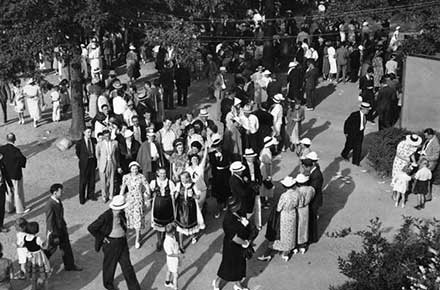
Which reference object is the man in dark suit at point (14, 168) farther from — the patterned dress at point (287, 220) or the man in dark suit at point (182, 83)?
the man in dark suit at point (182, 83)

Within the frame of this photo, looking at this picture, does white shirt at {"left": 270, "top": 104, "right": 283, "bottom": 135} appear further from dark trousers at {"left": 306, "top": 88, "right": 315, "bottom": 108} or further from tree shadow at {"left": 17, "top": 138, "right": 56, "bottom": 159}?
tree shadow at {"left": 17, "top": 138, "right": 56, "bottom": 159}

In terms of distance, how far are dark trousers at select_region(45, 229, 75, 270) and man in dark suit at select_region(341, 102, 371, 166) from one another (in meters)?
7.49

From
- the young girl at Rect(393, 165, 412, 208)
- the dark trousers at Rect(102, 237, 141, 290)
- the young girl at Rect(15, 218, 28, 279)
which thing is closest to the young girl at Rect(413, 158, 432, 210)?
the young girl at Rect(393, 165, 412, 208)

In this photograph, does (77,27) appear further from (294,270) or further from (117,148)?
(294,270)

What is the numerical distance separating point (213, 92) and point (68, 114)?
4.31 metres

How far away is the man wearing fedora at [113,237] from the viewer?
35.7 ft

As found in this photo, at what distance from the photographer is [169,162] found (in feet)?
48.5

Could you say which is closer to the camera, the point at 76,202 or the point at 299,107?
the point at 76,202

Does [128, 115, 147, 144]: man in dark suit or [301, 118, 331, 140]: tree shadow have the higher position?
[128, 115, 147, 144]: man in dark suit

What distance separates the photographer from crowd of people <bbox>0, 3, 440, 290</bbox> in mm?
11195

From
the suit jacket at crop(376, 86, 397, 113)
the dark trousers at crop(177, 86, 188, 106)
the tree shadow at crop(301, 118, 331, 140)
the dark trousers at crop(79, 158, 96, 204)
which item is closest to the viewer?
the dark trousers at crop(79, 158, 96, 204)

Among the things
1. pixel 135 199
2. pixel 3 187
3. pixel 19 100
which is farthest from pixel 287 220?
pixel 19 100

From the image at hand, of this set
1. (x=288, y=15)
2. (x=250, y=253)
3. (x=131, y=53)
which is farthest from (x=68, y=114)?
(x=250, y=253)

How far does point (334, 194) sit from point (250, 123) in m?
2.41
